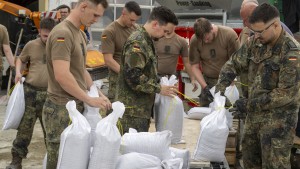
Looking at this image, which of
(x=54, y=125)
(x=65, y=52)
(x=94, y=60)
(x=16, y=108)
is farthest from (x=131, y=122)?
(x=94, y=60)

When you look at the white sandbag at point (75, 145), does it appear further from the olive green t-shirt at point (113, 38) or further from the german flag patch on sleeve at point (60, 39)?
the olive green t-shirt at point (113, 38)

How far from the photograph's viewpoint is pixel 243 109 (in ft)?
12.8

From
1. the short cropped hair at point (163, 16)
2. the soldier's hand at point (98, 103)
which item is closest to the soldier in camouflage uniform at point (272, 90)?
the short cropped hair at point (163, 16)

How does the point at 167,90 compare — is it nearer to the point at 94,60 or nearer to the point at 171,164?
the point at 171,164

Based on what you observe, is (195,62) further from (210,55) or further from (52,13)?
(52,13)

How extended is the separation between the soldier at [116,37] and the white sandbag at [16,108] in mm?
996

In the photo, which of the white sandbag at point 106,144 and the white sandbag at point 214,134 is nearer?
the white sandbag at point 106,144

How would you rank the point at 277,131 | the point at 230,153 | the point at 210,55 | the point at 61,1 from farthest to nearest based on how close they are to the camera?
the point at 61,1, the point at 210,55, the point at 230,153, the point at 277,131

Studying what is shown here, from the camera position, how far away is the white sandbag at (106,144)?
3158 millimetres

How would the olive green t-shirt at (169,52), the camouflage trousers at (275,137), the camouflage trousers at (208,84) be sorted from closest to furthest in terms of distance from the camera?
the camouflage trousers at (275,137) → the camouflage trousers at (208,84) → the olive green t-shirt at (169,52)

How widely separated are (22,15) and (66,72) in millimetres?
6646

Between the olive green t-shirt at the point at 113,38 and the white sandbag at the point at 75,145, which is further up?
the olive green t-shirt at the point at 113,38

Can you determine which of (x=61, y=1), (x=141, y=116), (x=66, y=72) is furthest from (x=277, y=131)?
(x=61, y=1)

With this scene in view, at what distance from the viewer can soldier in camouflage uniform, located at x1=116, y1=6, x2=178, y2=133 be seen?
13.2 feet
